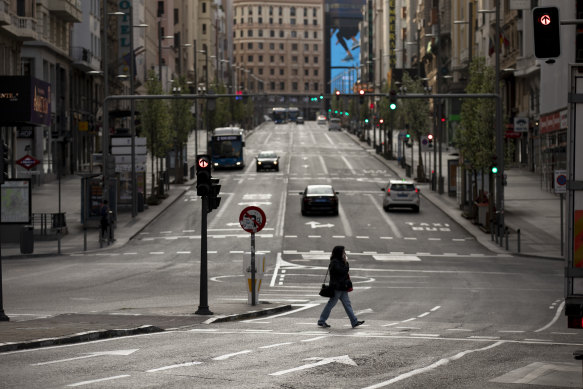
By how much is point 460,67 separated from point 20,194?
237ft

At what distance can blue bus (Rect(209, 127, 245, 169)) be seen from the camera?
89.8m

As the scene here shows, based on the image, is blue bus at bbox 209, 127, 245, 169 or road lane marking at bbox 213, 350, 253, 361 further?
blue bus at bbox 209, 127, 245, 169

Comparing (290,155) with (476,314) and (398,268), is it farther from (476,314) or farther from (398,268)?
(476,314)

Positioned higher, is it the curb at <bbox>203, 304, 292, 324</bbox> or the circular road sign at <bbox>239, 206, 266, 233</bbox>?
the circular road sign at <bbox>239, 206, 266, 233</bbox>

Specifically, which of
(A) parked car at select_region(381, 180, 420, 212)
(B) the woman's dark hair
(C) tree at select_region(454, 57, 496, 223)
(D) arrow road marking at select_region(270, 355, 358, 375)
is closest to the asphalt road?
(D) arrow road marking at select_region(270, 355, 358, 375)

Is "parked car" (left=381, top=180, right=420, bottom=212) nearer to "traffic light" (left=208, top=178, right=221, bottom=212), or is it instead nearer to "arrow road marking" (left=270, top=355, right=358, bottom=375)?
"traffic light" (left=208, top=178, right=221, bottom=212)

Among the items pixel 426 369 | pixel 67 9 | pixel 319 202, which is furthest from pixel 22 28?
pixel 426 369

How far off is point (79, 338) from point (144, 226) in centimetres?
3570

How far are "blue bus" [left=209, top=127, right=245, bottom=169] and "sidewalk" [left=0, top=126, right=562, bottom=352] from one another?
949 cm

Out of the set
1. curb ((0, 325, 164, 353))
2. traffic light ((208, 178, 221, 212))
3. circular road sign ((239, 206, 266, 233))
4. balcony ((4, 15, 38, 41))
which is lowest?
curb ((0, 325, 164, 353))

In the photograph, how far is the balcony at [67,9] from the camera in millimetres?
80125

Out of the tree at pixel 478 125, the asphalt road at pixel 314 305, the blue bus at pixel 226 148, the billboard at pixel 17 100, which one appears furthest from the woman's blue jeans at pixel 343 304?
the blue bus at pixel 226 148

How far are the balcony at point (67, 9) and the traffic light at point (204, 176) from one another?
58499 millimetres

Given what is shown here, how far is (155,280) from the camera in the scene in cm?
3459
